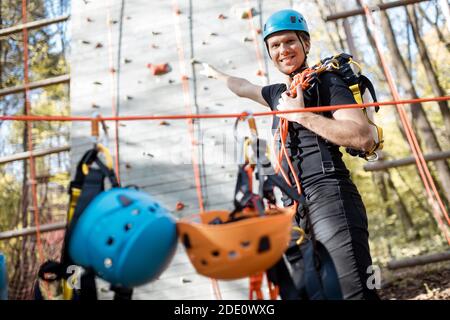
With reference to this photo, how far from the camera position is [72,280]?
1226 mm

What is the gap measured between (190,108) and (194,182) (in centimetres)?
63

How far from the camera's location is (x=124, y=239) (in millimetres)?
1055

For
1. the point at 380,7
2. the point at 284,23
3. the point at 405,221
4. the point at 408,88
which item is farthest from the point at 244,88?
the point at 405,221

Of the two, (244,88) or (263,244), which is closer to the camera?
(263,244)

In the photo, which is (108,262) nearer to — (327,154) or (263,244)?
(263,244)

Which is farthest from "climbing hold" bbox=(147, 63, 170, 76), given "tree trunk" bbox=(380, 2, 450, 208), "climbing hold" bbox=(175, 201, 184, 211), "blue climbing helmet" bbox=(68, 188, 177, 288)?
"tree trunk" bbox=(380, 2, 450, 208)

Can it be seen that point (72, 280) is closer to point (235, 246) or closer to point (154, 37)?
point (235, 246)

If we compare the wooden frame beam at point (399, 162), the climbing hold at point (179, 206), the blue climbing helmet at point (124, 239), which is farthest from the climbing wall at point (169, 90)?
the blue climbing helmet at point (124, 239)

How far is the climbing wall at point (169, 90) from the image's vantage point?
11.9ft

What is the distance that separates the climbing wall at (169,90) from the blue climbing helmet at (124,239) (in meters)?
2.40

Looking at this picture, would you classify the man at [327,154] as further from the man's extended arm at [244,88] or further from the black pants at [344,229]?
the man's extended arm at [244,88]

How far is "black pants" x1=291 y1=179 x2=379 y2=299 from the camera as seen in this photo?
1.58 meters

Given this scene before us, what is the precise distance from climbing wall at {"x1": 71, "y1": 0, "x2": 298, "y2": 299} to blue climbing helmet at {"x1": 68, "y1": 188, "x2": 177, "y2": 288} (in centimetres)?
240

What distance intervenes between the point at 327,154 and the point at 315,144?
0.07 m
